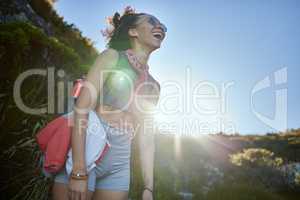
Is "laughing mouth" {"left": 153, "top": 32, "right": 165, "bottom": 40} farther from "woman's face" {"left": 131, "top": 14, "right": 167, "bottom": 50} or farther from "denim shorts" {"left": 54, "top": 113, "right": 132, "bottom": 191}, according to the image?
"denim shorts" {"left": 54, "top": 113, "right": 132, "bottom": 191}

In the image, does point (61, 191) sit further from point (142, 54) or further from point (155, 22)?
point (155, 22)

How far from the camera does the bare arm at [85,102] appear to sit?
1791mm

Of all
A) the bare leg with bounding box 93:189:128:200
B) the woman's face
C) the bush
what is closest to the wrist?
the bare leg with bounding box 93:189:128:200

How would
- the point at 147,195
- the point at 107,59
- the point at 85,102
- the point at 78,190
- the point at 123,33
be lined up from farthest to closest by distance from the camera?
the point at 123,33, the point at 147,195, the point at 107,59, the point at 85,102, the point at 78,190

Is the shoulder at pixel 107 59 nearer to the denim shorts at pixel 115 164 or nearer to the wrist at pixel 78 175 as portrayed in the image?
the denim shorts at pixel 115 164

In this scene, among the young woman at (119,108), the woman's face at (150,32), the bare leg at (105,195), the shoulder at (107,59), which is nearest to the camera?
the young woman at (119,108)

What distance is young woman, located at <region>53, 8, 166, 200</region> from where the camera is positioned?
1.85 m

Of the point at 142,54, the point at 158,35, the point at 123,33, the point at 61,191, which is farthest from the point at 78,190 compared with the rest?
the point at 123,33

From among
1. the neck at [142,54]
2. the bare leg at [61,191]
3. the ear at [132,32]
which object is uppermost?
the ear at [132,32]

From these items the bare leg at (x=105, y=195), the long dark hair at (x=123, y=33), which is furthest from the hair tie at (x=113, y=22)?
Answer: the bare leg at (x=105, y=195)

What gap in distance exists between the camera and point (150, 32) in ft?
7.60

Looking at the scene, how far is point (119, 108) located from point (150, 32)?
61 cm

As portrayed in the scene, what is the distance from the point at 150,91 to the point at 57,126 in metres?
0.73

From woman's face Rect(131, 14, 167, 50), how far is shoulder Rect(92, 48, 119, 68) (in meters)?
0.33
